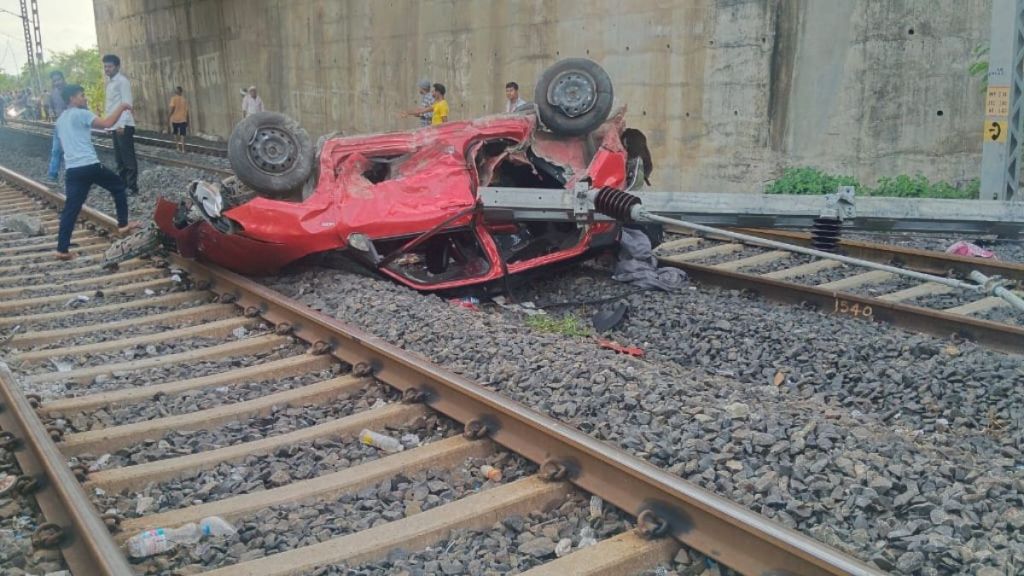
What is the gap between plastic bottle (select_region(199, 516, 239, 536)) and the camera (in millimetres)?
3352

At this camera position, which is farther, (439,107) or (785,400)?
(439,107)

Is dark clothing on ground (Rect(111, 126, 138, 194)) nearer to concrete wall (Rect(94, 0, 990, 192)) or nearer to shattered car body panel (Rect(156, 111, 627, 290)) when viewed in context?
shattered car body panel (Rect(156, 111, 627, 290))

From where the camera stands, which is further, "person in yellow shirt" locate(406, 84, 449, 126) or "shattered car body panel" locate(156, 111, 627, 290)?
"person in yellow shirt" locate(406, 84, 449, 126)

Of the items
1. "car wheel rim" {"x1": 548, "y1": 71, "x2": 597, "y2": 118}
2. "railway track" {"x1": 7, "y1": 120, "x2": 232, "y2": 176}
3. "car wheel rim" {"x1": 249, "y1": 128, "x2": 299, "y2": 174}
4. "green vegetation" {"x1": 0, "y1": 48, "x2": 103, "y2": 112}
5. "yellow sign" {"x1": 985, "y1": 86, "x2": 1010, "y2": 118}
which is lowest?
"railway track" {"x1": 7, "y1": 120, "x2": 232, "y2": 176}

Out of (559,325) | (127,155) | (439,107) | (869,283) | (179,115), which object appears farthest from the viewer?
(179,115)

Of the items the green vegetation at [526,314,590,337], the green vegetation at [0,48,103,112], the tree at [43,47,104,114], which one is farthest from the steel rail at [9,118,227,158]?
the green vegetation at [0,48,103,112]

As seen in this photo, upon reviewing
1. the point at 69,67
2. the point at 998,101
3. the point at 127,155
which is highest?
the point at 69,67

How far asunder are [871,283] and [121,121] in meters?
10.3

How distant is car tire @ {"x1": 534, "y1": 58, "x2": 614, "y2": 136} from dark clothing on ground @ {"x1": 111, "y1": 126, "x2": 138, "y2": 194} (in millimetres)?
8227

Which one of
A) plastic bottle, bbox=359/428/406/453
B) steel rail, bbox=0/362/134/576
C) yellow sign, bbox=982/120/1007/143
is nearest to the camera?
steel rail, bbox=0/362/134/576

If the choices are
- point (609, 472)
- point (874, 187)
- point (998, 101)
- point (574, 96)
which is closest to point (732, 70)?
point (874, 187)

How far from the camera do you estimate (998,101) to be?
920cm

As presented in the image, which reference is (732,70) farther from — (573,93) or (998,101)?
(573,93)

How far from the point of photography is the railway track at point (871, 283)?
20.3 ft
